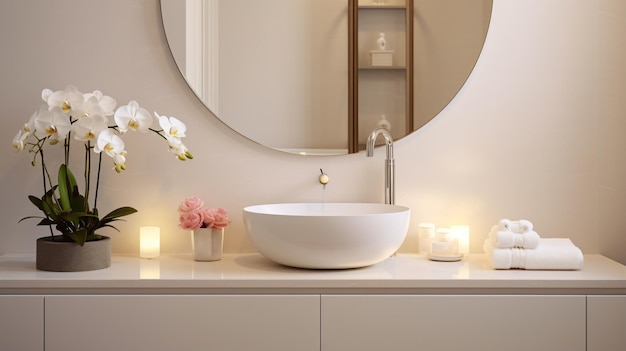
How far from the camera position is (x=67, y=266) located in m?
1.77

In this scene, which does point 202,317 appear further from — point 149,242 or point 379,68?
point 379,68

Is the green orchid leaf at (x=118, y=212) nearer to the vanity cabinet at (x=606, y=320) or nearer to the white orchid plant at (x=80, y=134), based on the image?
the white orchid plant at (x=80, y=134)

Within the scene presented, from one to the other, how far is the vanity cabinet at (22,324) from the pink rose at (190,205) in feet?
1.47

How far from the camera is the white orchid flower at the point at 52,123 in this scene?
179 centimetres

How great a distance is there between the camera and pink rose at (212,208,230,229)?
192 cm

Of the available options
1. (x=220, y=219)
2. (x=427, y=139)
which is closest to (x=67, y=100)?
(x=220, y=219)

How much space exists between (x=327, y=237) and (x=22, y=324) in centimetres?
79

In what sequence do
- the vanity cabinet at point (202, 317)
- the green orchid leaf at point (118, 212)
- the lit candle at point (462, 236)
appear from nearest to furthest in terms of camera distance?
the vanity cabinet at point (202, 317)
the green orchid leaf at point (118, 212)
the lit candle at point (462, 236)

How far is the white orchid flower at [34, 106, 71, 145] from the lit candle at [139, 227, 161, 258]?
0.37 meters

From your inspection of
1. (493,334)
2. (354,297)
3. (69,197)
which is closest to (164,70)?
(69,197)

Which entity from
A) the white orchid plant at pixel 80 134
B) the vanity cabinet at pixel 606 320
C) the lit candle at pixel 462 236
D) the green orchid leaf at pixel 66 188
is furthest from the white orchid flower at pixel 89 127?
the vanity cabinet at pixel 606 320

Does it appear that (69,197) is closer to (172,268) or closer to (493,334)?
(172,268)

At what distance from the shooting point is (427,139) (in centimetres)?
206

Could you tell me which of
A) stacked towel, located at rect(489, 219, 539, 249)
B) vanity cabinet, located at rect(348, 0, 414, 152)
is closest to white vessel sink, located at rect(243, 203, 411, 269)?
stacked towel, located at rect(489, 219, 539, 249)
